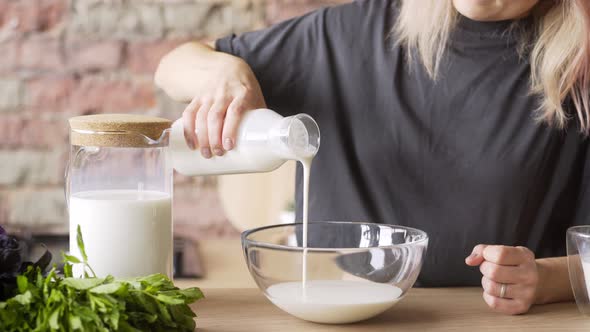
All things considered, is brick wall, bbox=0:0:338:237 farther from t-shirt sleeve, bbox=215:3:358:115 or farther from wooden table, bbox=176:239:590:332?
wooden table, bbox=176:239:590:332

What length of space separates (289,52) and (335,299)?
604 millimetres

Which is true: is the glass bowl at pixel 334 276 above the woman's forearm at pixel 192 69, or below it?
below

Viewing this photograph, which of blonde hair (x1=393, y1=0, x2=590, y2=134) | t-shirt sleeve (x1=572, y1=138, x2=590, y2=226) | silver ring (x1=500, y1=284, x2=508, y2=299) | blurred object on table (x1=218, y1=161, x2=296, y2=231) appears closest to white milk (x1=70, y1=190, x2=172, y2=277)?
silver ring (x1=500, y1=284, x2=508, y2=299)

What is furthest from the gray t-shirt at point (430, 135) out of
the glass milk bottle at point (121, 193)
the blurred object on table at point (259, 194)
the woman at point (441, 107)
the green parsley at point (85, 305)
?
the blurred object on table at point (259, 194)

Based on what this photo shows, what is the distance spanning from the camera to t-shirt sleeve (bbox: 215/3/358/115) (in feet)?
4.47

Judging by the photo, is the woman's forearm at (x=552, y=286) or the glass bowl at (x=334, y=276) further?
the woman's forearm at (x=552, y=286)

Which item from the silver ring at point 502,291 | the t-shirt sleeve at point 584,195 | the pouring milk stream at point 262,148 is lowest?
the silver ring at point 502,291

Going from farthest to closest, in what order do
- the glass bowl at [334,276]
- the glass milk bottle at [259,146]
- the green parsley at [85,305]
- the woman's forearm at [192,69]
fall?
the woman's forearm at [192,69]
the glass milk bottle at [259,146]
the glass bowl at [334,276]
the green parsley at [85,305]

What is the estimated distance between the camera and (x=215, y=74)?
1.20 meters

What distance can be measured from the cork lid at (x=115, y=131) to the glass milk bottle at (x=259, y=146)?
4.1 inches

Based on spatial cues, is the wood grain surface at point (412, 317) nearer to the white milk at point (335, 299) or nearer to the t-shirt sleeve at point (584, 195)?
the white milk at point (335, 299)

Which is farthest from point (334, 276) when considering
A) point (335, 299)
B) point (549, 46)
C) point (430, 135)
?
point (549, 46)

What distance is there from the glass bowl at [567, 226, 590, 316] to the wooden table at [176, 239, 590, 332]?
26 millimetres

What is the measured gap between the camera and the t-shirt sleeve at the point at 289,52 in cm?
136
